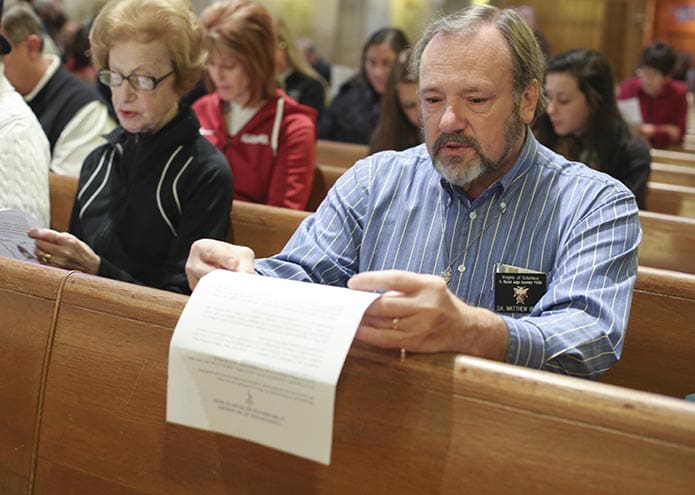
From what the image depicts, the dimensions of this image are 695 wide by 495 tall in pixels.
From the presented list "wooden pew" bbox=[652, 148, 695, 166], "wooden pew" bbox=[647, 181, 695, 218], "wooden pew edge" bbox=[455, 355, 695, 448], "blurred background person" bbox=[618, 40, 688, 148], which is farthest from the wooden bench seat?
"blurred background person" bbox=[618, 40, 688, 148]

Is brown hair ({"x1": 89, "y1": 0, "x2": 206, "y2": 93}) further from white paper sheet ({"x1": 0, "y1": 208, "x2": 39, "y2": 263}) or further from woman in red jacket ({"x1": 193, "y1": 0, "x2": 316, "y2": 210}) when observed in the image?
woman in red jacket ({"x1": 193, "y1": 0, "x2": 316, "y2": 210})

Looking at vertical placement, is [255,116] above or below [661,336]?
above

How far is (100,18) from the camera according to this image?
102 inches

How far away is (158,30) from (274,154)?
1.04m

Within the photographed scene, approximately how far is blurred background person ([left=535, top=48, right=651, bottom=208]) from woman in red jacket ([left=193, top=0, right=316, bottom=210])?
3.48 ft

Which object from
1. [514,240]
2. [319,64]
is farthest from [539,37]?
[319,64]

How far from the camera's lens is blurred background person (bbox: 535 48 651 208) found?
150 inches

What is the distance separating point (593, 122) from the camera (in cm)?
384

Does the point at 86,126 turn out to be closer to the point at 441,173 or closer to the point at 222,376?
the point at 441,173

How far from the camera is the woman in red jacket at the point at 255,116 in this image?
135 inches

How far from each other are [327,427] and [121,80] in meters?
1.55

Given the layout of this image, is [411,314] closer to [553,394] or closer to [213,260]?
[553,394]

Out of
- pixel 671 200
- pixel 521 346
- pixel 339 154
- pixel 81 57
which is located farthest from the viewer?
pixel 81 57

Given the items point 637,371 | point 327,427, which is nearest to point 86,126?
point 637,371
